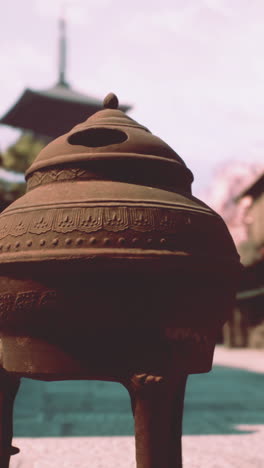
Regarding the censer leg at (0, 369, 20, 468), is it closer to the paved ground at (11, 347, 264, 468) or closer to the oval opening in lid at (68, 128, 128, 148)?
the paved ground at (11, 347, 264, 468)

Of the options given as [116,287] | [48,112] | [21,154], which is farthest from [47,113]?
[116,287]

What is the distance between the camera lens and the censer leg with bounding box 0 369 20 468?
306 cm

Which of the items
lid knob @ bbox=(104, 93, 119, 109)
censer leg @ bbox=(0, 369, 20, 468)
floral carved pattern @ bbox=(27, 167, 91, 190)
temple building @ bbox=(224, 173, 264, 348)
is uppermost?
lid knob @ bbox=(104, 93, 119, 109)

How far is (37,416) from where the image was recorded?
657 centimetres

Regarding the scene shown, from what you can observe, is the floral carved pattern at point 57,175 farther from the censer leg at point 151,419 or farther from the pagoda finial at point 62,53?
the pagoda finial at point 62,53

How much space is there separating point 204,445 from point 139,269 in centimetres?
286

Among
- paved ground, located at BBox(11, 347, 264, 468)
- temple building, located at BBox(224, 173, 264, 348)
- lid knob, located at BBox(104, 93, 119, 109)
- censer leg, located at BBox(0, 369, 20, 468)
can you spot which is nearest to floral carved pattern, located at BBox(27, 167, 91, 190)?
lid knob, located at BBox(104, 93, 119, 109)

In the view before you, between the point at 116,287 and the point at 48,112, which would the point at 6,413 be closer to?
the point at 116,287

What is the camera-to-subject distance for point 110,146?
120 inches

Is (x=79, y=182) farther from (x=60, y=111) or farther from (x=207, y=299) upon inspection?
(x=60, y=111)

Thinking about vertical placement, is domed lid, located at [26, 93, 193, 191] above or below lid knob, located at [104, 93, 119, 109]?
below

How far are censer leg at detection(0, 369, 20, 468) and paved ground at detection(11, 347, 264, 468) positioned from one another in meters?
1.16

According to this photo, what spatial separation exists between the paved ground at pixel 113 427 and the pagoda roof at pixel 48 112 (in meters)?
14.1

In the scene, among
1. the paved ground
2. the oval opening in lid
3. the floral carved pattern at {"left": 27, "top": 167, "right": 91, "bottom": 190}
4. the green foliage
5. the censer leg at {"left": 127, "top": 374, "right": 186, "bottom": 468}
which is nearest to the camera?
the censer leg at {"left": 127, "top": 374, "right": 186, "bottom": 468}
